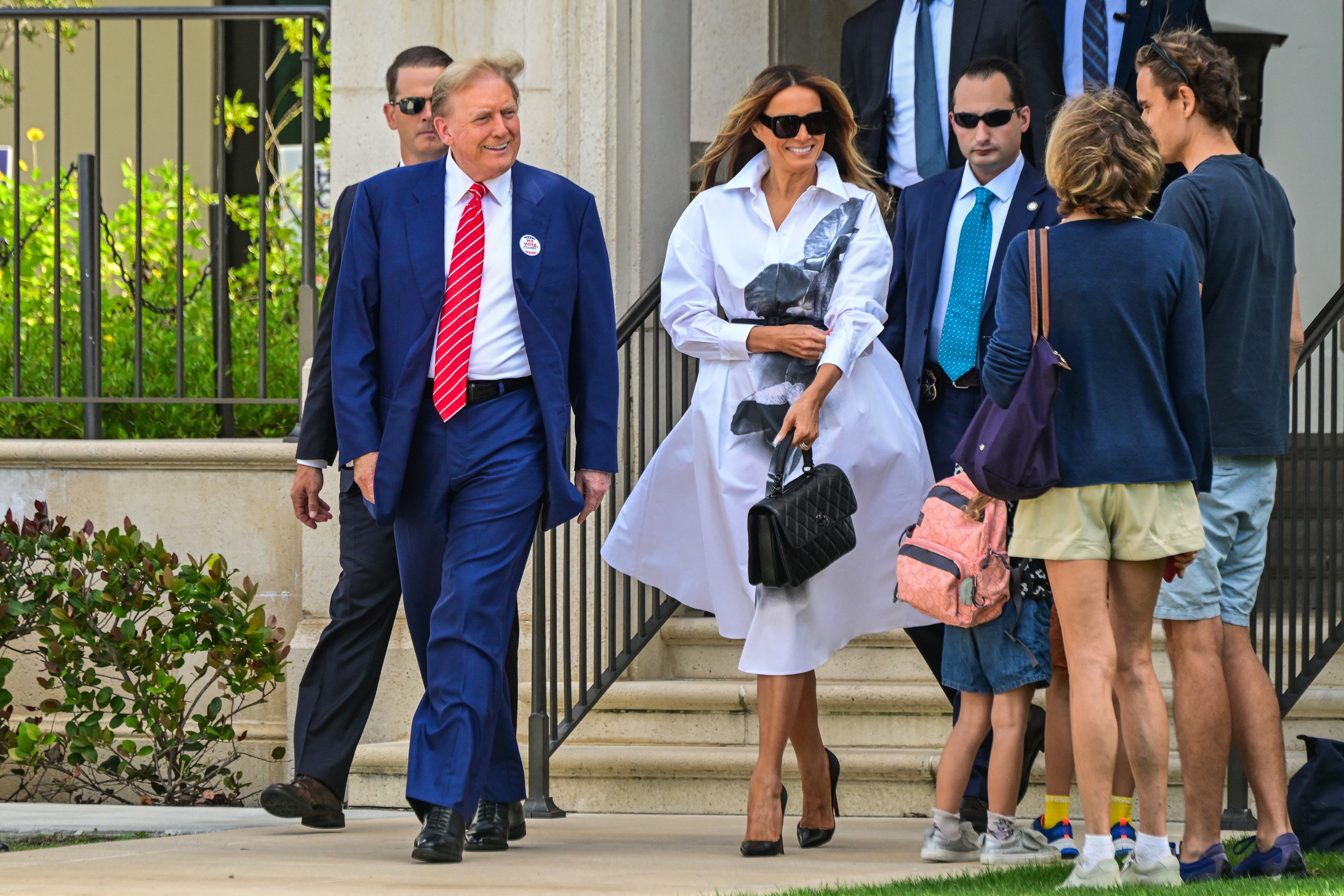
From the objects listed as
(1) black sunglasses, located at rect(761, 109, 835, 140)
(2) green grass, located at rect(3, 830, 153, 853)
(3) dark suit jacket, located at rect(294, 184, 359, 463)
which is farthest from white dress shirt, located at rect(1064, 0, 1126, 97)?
(2) green grass, located at rect(3, 830, 153, 853)

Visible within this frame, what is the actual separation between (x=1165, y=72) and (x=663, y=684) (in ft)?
9.52

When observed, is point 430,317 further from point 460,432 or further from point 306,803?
point 306,803

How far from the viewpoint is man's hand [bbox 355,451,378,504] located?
4535 mm

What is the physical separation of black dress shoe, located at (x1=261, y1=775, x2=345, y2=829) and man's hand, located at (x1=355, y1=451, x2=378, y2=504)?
2.74ft

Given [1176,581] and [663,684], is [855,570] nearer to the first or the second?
[1176,581]

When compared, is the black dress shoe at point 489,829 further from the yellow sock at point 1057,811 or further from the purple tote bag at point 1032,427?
the purple tote bag at point 1032,427

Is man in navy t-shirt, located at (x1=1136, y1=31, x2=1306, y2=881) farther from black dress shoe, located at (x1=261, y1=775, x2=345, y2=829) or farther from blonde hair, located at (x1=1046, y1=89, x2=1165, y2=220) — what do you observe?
black dress shoe, located at (x1=261, y1=775, x2=345, y2=829)

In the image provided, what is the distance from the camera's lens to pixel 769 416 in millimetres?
4801

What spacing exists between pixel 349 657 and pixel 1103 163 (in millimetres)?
2398

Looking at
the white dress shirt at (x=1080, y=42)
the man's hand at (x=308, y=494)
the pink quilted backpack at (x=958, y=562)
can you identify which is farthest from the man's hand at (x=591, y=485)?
the white dress shirt at (x=1080, y=42)

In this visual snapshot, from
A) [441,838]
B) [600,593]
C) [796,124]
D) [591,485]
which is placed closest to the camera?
[441,838]

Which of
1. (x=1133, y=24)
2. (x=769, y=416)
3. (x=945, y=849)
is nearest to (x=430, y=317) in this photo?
(x=769, y=416)

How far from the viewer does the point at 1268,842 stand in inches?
166

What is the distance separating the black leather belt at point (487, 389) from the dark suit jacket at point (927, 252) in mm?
1185
